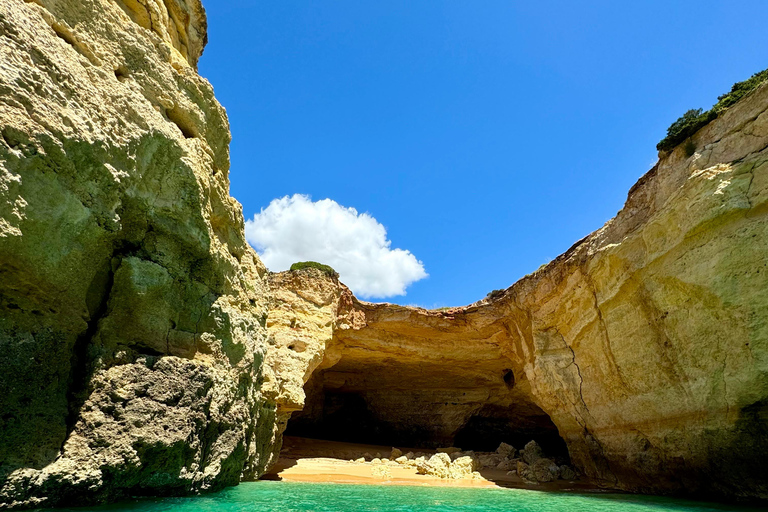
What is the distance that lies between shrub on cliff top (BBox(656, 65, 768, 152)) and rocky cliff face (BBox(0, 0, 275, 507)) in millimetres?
11293

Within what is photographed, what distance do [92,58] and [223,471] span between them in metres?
7.75

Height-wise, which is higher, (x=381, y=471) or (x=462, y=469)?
(x=462, y=469)

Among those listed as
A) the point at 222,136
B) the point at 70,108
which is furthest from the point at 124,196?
the point at 222,136


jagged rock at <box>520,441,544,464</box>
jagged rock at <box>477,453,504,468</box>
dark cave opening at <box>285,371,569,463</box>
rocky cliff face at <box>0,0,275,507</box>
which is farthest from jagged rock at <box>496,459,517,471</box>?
rocky cliff face at <box>0,0,275,507</box>

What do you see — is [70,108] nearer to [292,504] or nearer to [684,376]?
[292,504]

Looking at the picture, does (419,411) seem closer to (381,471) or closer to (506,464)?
(506,464)

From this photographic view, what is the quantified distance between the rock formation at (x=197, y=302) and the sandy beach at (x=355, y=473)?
142 cm

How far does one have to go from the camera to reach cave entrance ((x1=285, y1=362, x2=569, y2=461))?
2373 centimetres

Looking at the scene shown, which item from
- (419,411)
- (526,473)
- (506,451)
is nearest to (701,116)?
(526,473)

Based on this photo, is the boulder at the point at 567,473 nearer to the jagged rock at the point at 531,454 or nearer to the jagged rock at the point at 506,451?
the jagged rock at the point at 531,454

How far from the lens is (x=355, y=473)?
51.9 feet

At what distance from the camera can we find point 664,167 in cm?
1153

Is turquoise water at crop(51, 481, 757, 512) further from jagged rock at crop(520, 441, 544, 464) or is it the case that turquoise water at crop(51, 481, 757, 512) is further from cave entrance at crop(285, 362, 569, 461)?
cave entrance at crop(285, 362, 569, 461)

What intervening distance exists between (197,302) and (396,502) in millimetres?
5834
